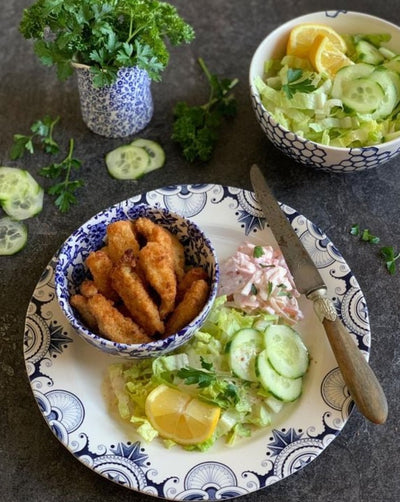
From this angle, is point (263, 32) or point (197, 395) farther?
point (263, 32)

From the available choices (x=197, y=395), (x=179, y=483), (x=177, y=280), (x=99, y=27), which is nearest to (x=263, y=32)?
(x=99, y=27)

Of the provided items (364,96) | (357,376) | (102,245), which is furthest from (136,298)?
(364,96)

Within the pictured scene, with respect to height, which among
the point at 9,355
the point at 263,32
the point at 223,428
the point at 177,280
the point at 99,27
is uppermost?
the point at 99,27

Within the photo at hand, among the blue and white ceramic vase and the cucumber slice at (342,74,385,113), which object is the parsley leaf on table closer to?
the cucumber slice at (342,74,385,113)

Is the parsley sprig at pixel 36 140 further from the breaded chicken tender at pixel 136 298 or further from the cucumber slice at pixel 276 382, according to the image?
the cucumber slice at pixel 276 382

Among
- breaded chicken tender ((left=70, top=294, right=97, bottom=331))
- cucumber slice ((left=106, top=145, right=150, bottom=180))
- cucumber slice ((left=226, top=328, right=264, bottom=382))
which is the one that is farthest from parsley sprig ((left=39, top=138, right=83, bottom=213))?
cucumber slice ((left=226, top=328, right=264, bottom=382))

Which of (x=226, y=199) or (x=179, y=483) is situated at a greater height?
(x=226, y=199)

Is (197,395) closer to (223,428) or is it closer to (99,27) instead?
(223,428)

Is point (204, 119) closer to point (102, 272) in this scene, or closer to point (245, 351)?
point (102, 272)

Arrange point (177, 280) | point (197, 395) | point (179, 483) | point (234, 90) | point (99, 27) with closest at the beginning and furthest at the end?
1. point (179, 483)
2. point (197, 395)
3. point (177, 280)
4. point (99, 27)
5. point (234, 90)
